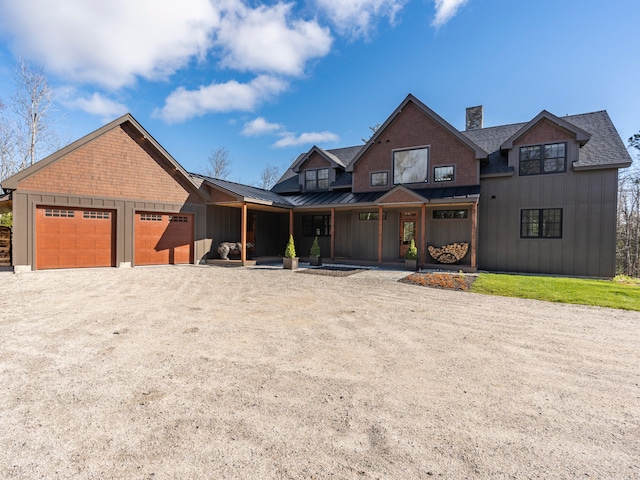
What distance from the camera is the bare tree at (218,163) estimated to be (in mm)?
40719

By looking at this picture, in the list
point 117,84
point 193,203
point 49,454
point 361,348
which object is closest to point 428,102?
point 193,203

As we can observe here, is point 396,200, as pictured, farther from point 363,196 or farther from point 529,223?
point 529,223

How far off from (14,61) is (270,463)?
2922 centimetres

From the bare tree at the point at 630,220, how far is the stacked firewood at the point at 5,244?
36287 millimetres

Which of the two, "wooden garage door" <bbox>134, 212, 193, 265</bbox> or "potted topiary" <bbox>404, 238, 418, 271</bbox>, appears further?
"wooden garage door" <bbox>134, 212, 193, 265</bbox>

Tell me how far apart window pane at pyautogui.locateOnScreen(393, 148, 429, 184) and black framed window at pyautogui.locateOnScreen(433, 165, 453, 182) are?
0.44 m

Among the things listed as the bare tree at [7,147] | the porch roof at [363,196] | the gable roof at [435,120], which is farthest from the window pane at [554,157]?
the bare tree at [7,147]

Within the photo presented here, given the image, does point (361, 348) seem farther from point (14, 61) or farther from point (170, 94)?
point (14, 61)

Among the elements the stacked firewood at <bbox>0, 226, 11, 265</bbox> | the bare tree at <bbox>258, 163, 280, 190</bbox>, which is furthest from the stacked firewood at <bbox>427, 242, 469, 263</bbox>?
the bare tree at <bbox>258, 163, 280, 190</bbox>

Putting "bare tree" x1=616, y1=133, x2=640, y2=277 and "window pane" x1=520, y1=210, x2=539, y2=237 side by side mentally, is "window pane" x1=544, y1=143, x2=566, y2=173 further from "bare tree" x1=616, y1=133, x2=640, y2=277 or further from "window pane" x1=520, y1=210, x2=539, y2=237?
"bare tree" x1=616, y1=133, x2=640, y2=277

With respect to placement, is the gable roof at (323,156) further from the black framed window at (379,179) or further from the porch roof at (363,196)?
the black framed window at (379,179)

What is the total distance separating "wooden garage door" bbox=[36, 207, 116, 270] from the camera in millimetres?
11312

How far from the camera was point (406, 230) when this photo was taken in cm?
1477

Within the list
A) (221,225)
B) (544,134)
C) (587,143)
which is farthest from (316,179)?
(587,143)
